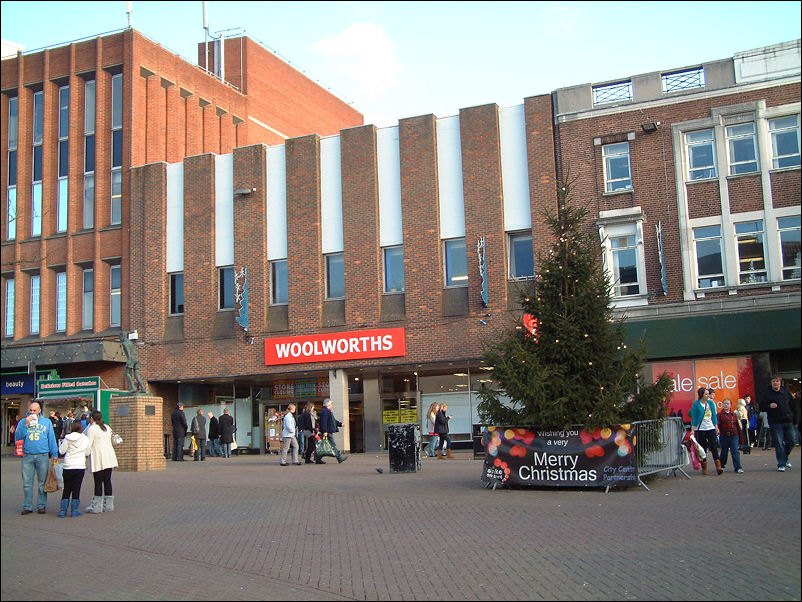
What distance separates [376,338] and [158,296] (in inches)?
376

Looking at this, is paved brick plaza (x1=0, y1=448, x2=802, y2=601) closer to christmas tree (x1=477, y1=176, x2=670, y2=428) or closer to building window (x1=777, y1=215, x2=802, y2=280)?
christmas tree (x1=477, y1=176, x2=670, y2=428)

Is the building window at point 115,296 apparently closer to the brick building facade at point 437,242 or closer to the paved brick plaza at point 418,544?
the brick building facade at point 437,242

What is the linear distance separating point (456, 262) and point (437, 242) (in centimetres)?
97

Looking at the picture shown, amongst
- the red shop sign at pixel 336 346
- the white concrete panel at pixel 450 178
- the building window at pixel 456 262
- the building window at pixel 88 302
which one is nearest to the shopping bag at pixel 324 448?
the red shop sign at pixel 336 346

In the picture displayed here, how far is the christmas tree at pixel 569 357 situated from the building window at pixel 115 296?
22.9m

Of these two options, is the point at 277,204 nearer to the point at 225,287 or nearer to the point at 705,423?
the point at 225,287

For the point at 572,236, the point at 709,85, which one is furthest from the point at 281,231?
the point at 572,236

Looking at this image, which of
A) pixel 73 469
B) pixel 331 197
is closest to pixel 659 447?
pixel 73 469

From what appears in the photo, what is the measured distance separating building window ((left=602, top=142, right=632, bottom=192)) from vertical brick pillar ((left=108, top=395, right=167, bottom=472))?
16364 mm

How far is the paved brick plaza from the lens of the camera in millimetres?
7535

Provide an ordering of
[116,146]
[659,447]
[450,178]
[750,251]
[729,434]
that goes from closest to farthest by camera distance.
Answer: [659,447] < [729,434] < [750,251] < [450,178] < [116,146]

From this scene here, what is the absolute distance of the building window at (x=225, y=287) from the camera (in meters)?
33.3

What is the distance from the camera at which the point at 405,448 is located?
1978 cm

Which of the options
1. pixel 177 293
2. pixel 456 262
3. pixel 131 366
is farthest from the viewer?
pixel 177 293
